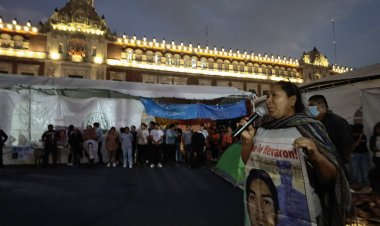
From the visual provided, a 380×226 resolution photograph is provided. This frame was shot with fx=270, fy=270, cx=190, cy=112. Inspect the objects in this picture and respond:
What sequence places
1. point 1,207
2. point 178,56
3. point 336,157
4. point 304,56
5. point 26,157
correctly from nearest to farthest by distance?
point 336,157
point 1,207
point 26,157
point 178,56
point 304,56

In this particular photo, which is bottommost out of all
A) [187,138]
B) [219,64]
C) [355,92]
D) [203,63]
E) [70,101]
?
[187,138]

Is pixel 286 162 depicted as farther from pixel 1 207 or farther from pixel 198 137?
pixel 198 137

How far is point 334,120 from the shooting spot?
402cm

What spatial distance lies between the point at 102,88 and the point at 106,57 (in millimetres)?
22975

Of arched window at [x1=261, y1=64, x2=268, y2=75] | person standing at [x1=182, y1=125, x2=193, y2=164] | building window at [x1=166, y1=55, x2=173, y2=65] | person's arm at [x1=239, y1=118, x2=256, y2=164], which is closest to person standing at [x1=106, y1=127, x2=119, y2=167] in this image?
person standing at [x1=182, y1=125, x2=193, y2=164]

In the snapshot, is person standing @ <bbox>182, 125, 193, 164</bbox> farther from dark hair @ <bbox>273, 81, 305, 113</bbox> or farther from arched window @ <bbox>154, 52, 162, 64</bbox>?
arched window @ <bbox>154, 52, 162, 64</bbox>

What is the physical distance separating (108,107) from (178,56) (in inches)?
1083

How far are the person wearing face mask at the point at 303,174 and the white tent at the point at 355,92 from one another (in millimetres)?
7016

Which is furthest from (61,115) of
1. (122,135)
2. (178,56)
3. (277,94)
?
(178,56)

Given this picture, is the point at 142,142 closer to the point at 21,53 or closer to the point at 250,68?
the point at 21,53

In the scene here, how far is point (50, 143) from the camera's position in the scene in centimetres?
1045

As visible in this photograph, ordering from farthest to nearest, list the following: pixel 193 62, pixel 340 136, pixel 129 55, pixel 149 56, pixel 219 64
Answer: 1. pixel 219 64
2. pixel 193 62
3. pixel 149 56
4. pixel 129 55
5. pixel 340 136

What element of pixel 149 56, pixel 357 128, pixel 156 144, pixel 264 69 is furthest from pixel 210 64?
pixel 357 128

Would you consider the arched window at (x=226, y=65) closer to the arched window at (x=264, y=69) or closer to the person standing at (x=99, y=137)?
the arched window at (x=264, y=69)
